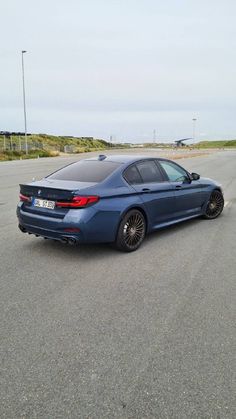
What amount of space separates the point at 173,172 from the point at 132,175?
132 cm

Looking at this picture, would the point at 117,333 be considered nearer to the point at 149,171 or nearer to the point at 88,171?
the point at 88,171

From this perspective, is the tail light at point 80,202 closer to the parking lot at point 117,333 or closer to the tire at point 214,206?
the parking lot at point 117,333

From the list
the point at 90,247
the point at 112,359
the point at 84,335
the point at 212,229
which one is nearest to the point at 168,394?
the point at 112,359

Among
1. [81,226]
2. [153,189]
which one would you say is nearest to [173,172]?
[153,189]

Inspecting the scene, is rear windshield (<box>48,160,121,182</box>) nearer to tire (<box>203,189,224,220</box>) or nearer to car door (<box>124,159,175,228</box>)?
car door (<box>124,159,175,228</box>)

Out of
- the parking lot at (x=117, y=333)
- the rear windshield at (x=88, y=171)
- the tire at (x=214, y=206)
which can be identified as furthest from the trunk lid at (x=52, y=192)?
the tire at (x=214, y=206)

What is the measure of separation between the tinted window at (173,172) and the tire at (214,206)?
3.53 feet

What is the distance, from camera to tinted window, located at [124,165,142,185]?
20.7 feet

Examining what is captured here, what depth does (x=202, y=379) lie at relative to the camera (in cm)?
290

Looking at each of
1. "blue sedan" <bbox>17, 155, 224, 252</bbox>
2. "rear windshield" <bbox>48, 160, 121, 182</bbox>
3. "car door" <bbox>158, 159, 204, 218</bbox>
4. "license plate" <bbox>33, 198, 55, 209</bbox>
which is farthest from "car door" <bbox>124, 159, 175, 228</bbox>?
"license plate" <bbox>33, 198, 55, 209</bbox>

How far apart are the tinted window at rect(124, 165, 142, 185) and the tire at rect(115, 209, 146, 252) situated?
0.51m

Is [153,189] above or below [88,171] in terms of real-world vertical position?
below

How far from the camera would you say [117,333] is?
11.7 ft

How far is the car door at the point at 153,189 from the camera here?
20.9ft
